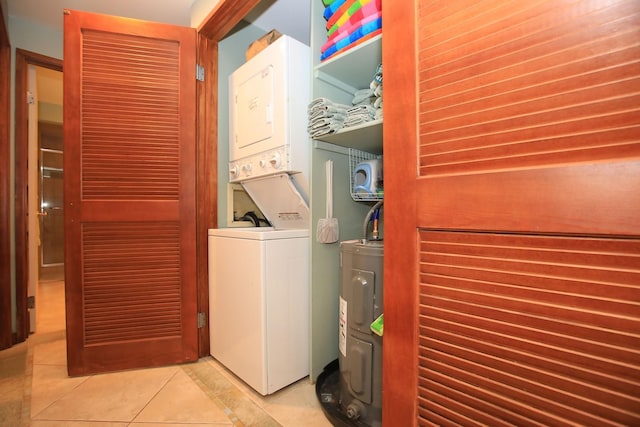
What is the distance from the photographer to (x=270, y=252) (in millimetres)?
1452

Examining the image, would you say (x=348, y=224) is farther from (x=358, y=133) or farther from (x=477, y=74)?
(x=477, y=74)

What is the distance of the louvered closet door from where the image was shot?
167 centimetres

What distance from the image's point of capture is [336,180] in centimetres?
165

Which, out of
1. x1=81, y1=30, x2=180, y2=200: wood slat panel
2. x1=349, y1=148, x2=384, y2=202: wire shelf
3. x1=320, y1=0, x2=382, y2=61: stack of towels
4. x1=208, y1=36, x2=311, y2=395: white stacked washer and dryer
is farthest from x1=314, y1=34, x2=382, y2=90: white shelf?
x1=81, y1=30, x2=180, y2=200: wood slat panel

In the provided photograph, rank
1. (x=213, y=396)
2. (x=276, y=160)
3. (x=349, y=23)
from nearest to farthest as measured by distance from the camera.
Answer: (x=349, y=23) < (x=213, y=396) < (x=276, y=160)

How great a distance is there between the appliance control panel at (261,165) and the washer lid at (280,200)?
5cm

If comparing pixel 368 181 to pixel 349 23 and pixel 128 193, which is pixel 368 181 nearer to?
pixel 349 23

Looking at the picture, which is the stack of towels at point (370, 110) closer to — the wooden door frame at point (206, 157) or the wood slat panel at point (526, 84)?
the wood slat panel at point (526, 84)

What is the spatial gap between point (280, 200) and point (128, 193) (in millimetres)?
906

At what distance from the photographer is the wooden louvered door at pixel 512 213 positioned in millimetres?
530

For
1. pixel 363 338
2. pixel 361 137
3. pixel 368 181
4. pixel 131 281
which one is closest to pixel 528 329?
pixel 363 338

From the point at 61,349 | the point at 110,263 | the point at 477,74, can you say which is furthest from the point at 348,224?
the point at 61,349

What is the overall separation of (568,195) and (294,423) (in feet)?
4.41

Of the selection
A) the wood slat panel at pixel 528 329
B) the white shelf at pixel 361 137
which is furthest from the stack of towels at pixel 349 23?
the wood slat panel at pixel 528 329
